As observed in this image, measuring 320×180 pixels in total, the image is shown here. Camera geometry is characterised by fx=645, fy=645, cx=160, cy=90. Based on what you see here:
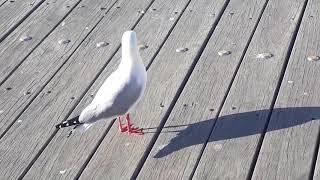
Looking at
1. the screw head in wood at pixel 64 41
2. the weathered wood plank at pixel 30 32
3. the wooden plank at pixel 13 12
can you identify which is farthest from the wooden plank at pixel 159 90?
the wooden plank at pixel 13 12

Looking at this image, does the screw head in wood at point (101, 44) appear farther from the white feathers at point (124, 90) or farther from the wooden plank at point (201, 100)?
the white feathers at point (124, 90)

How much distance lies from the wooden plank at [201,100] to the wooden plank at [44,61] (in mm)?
765

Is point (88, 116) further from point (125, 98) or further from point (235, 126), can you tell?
point (235, 126)

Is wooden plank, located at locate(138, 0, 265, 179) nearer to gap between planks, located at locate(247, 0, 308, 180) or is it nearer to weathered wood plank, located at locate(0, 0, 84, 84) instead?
gap between planks, located at locate(247, 0, 308, 180)

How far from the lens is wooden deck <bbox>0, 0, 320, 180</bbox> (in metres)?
2.74

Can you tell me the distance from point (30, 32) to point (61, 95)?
→ 31.8 inches

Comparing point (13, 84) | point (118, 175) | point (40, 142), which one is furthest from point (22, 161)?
point (13, 84)

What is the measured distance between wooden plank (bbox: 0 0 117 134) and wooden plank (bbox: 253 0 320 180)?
48.4 inches

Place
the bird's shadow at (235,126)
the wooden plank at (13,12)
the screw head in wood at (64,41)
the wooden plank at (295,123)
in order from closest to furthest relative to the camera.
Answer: the wooden plank at (295,123) → the bird's shadow at (235,126) → the screw head in wood at (64,41) → the wooden plank at (13,12)

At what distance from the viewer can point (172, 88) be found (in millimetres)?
3223

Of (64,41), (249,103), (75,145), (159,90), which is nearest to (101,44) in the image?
(64,41)

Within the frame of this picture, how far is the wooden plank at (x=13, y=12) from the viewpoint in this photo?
4.00m

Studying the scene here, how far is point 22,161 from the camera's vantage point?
2844mm

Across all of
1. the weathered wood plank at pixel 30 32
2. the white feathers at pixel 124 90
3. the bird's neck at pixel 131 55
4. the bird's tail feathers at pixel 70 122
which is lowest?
the weathered wood plank at pixel 30 32
